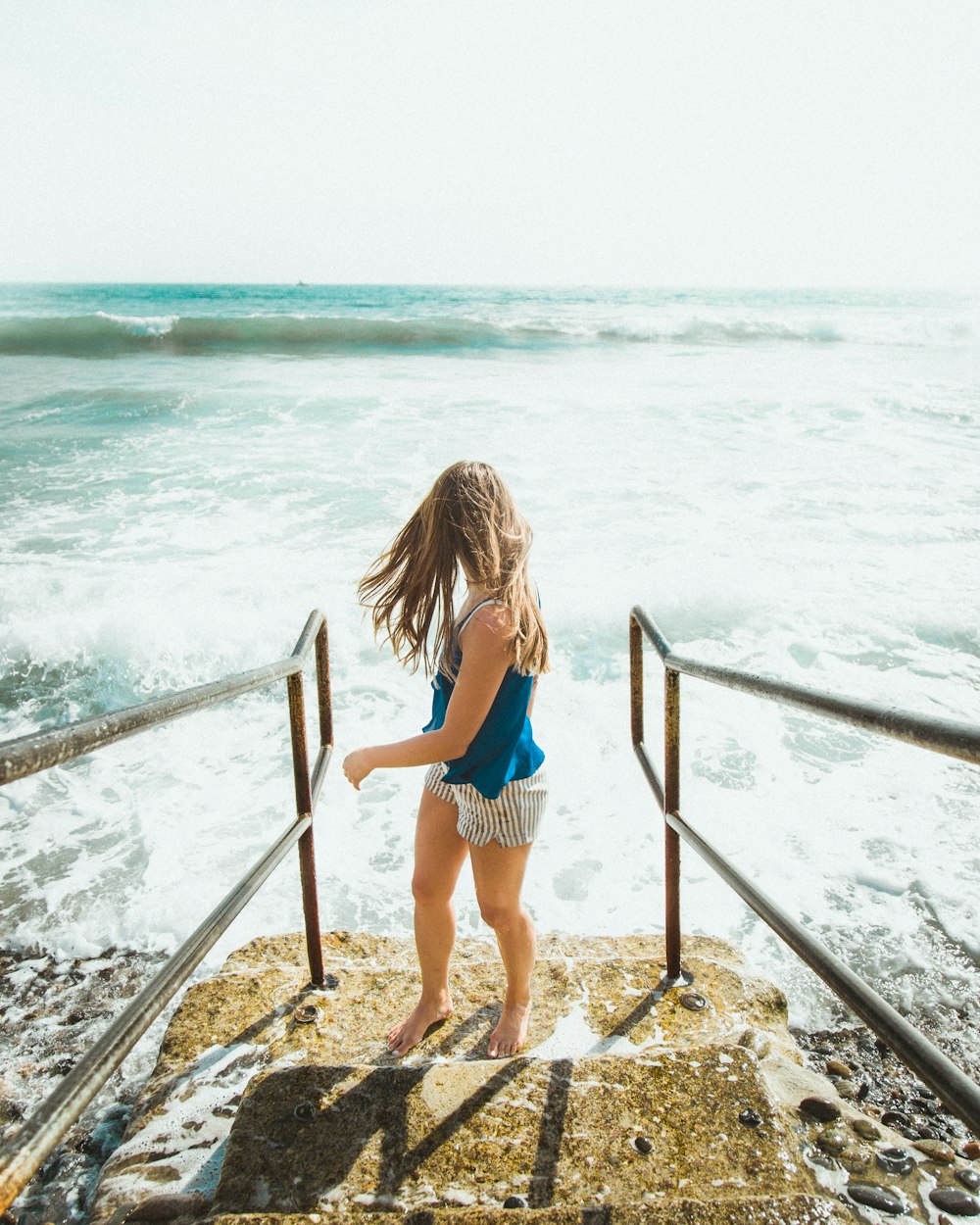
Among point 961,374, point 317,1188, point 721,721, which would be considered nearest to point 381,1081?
point 317,1188

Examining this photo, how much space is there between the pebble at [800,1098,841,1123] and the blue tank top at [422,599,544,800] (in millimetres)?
1112

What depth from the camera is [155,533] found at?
27.2 ft

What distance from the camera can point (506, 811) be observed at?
189cm

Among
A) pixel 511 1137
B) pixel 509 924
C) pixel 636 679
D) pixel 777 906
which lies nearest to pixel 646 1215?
pixel 511 1137

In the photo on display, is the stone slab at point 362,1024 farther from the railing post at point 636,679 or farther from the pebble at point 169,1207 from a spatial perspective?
the railing post at point 636,679

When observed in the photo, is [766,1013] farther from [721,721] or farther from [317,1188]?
[721,721]

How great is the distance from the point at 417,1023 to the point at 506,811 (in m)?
0.69

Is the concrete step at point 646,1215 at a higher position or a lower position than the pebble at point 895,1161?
higher

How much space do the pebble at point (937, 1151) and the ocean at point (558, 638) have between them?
2.18 ft

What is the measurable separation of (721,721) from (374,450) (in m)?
7.51

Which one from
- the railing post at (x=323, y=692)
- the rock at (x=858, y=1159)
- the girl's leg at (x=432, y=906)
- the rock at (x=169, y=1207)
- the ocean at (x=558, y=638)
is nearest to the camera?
the rock at (x=169, y=1207)

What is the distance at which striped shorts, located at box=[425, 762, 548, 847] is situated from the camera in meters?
1.88

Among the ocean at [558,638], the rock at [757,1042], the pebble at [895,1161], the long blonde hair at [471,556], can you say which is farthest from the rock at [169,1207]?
the pebble at [895,1161]

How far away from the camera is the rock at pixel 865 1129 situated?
79.8 inches
